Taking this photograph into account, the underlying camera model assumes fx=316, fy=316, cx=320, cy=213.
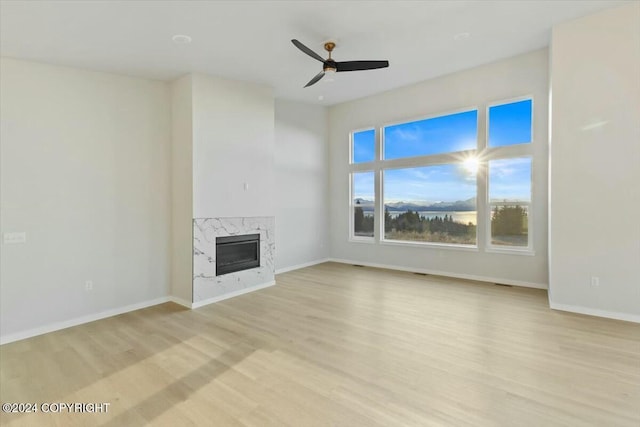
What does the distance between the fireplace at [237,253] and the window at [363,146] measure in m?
3.29

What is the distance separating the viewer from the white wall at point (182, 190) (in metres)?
4.77

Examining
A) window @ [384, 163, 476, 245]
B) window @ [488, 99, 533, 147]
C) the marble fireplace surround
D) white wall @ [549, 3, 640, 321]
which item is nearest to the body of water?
window @ [384, 163, 476, 245]

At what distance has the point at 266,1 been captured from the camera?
321 centimetres

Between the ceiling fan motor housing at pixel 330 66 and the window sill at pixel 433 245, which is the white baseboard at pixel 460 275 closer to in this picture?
the window sill at pixel 433 245

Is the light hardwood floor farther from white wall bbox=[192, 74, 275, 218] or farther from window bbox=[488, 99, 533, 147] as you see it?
window bbox=[488, 99, 533, 147]

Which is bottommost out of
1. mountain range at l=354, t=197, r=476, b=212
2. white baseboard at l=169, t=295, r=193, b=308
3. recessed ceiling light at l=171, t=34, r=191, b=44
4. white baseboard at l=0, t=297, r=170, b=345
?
white baseboard at l=0, t=297, r=170, b=345

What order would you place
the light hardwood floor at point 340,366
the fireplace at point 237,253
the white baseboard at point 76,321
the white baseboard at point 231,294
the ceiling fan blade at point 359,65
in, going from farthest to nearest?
the fireplace at point 237,253, the white baseboard at point 231,294, the ceiling fan blade at point 359,65, the white baseboard at point 76,321, the light hardwood floor at point 340,366

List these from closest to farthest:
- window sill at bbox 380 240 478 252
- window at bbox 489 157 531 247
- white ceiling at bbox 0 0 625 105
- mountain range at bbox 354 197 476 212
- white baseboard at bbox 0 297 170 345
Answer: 1. white ceiling at bbox 0 0 625 105
2. white baseboard at bbox 0 297 170 345
3. window at bbox 489 157 531 247
4. window sill at bbox 380 240 478 252
5. mountain range at bbox 354 197 476 212

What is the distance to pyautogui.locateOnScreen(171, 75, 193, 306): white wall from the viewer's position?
4.77 metres

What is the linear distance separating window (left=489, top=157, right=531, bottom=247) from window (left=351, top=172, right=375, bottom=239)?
2526 mm

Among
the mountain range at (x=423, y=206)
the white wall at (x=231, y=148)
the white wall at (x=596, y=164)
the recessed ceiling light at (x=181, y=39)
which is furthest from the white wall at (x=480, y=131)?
the recessed ceiling light at (x=181, y=39)

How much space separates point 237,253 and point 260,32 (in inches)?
130

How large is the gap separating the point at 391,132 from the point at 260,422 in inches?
241

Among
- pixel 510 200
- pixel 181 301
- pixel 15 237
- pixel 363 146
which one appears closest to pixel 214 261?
pixel 181 301
